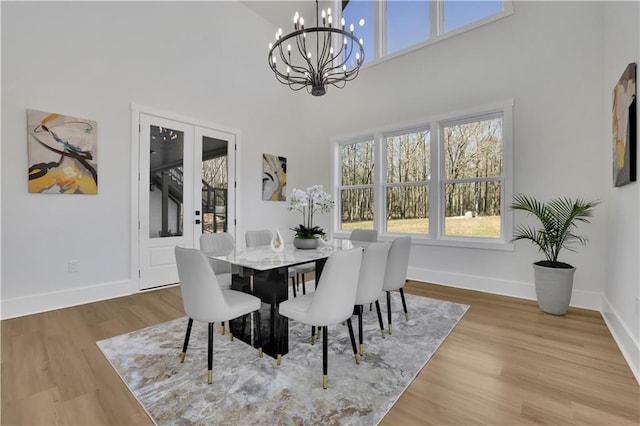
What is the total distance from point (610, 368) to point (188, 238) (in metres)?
4.68

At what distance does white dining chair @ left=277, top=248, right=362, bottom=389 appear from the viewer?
1733mm

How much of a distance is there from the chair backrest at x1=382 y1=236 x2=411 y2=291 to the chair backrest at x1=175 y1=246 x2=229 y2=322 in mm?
1399

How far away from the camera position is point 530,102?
3.55 meters

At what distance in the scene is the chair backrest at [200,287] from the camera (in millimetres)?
1734

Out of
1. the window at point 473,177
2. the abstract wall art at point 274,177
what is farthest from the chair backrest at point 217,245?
the window at point 473,177

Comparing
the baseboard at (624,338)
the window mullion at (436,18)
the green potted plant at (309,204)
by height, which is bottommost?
the baseboard at (624,338)

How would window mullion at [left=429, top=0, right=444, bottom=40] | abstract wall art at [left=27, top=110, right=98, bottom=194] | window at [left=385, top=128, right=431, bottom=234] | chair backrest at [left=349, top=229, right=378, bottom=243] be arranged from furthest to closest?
1. window at [left=385, top=128, right=431, bottom=234]
2. window mullion at [left=429, top=0, right=444, bottom=40]
3. chair backrest at [left=349, top=229, right=378, bottom=243]
4. abstract wall art at [left=27, top=110, right=98, bottom=194]

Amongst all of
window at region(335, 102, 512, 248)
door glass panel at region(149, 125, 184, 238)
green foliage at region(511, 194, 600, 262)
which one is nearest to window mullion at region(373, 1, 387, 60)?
window at region(335, 102, 512, 248)

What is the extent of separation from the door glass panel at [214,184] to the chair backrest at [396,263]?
3.14 meters

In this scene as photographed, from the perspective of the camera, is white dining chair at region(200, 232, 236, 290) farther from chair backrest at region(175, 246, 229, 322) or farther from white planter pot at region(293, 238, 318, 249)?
chair backrest at region(175, 246, 229, 322)

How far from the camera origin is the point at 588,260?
3.20 meters

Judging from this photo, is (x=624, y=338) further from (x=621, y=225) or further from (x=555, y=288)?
(x=621, y=225)

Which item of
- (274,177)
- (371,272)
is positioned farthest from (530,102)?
(274,177)

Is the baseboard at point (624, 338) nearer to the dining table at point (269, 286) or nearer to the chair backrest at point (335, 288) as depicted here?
the chair backrest at point (335, 288)
